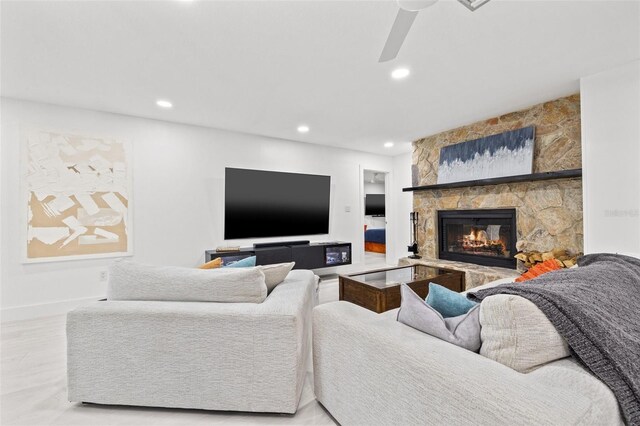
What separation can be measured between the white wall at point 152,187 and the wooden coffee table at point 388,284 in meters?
1.98

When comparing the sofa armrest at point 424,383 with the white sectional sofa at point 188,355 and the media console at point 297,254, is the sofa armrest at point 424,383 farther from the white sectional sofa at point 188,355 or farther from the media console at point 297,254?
the media console at point 297,254

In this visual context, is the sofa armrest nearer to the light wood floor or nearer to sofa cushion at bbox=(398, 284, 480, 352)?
sofa cushion at bbox=(398, 284, 480, 352)

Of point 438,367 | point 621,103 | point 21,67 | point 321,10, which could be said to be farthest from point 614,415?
point 21,67

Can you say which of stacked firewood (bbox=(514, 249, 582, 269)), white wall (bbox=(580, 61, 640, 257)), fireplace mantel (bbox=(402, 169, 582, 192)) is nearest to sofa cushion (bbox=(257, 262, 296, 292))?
stacked firewood (bbox=(514, 249, 582, 269))

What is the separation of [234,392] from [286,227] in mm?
3291

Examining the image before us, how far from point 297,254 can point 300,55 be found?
2790 mm

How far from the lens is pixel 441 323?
1.11 metres

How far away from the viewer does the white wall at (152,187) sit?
3039 millimetres

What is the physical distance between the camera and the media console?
12.8 ft

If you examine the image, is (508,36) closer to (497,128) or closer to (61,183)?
(497,128)

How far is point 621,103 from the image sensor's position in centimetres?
257

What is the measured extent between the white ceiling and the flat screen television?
246 inches

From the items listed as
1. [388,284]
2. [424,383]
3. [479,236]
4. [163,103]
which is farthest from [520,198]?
[163,103]

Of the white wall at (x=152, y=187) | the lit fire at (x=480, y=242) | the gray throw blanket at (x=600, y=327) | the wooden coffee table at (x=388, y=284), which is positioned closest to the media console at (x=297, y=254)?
the white wall at (x=152, y=187)
